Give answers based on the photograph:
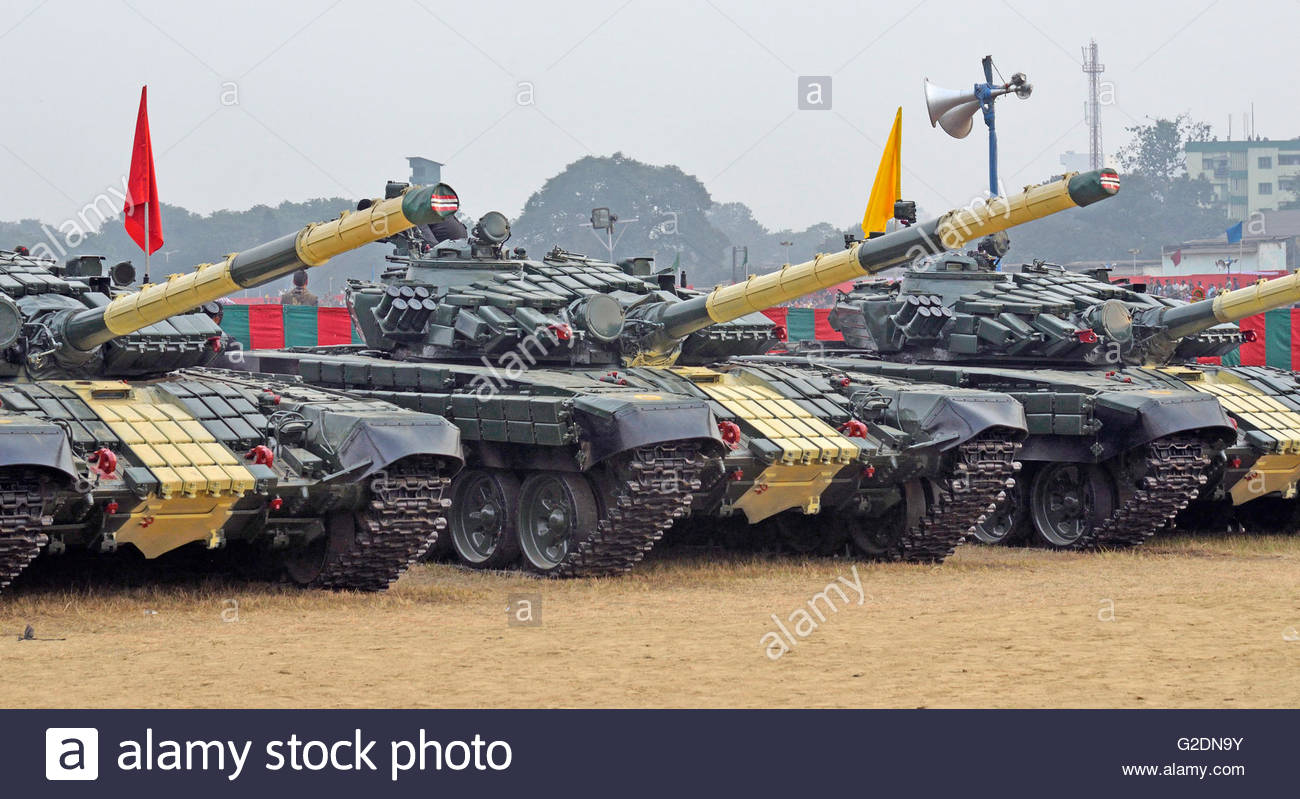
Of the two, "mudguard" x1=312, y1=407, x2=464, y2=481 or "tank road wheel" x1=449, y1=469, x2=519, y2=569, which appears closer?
"mudguard" x1=312, y1=407, x2=464, y2=481

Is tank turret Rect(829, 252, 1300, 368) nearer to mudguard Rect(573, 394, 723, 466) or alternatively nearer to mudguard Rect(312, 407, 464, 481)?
mudguard Rect(573, 394, 723, 466)

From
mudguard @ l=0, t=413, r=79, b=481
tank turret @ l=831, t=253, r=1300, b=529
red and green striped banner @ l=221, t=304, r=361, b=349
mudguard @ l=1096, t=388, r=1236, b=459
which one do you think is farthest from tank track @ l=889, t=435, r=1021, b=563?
red and green striped banner @ l=221, t=304, r=361, b=349

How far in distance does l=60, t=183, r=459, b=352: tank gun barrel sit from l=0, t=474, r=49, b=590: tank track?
80.9 inches

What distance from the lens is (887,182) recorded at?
29.1 metres

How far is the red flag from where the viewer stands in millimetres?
25578

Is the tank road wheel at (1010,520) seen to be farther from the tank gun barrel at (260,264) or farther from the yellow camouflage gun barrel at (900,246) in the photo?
the tank gun barrel at (260,264)

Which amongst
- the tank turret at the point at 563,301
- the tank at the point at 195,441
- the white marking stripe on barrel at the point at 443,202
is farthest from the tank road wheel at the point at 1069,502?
the white marking stripe on barrel at the point at 443,202

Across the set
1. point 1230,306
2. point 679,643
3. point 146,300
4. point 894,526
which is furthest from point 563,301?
point 1230,306

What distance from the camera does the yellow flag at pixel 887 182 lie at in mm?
29109

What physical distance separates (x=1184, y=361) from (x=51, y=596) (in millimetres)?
15019

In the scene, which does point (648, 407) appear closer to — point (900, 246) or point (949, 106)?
point (900, 246)

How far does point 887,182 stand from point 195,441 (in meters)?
14.9

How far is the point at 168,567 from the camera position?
61.2 feet

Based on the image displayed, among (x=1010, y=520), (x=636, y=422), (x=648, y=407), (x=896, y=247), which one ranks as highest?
(x=896, y=247)
